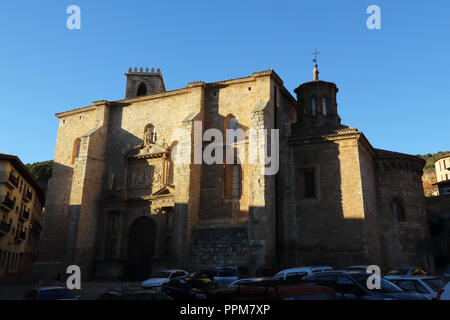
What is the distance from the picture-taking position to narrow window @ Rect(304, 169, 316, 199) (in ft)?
74.5

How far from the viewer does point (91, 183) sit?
84.6 feet

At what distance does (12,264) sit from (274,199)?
24.2 metres

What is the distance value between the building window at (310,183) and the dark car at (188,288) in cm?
1104

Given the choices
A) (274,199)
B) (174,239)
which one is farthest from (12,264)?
(274,199)

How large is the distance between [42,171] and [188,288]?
4750cm

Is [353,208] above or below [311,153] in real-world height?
below

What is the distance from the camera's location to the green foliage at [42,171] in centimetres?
5316

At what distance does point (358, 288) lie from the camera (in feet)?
28.3

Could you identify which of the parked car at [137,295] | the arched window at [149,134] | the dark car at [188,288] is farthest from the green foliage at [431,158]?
the parked car at [137,295]

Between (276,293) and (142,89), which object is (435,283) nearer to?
(276,293)

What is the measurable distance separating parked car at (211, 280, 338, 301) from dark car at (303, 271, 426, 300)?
251 cm

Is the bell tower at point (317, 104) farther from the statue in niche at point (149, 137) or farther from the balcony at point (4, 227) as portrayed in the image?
the balcony at point (4, 227)
